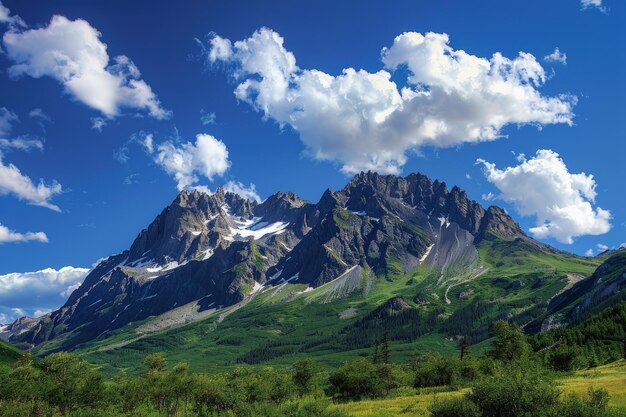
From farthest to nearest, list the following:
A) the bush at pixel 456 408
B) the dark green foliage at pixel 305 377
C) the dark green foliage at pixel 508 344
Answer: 1. the dark green foliage at pixel 305 377
2. the dark green foliage at pixel 508 344
3. the bush at pixel 456 408

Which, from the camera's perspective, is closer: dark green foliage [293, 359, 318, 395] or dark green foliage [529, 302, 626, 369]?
dark green foliage [529, 302, 626, 369]

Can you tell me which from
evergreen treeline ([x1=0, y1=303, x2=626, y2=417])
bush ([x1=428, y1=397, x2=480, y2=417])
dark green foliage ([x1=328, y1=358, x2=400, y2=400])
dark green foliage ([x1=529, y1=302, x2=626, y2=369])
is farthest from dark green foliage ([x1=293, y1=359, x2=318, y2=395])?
bush ([x1=428, y1=397, x2=480, y2=417])

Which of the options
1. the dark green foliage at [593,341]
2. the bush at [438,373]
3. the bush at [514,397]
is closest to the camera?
the bush at [514,397]

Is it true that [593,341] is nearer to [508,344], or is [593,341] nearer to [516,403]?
[508,344]

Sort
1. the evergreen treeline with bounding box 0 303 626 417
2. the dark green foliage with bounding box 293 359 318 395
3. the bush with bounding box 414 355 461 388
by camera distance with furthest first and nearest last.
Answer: the dark green foliage with bounding box 293 359 318 395, the bush with bounding box 414 355 461 388, the evergreen treeline with bounding box 0 303 626 417

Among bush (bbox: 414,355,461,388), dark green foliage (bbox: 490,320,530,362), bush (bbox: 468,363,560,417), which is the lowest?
bush (bbox: 414,355,461,388)

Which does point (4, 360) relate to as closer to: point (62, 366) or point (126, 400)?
point (62, 366)

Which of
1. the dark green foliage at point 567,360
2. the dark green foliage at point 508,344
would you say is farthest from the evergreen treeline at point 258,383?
the dark green foliage at point 567,360

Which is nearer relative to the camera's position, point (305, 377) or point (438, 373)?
point (438, 373)

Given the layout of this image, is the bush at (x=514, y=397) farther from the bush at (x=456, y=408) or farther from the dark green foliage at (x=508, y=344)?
the dark green foliage at (x=508, y=344)

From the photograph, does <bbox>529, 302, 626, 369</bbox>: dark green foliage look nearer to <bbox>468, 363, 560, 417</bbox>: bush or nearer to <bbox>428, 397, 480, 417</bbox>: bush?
<bbox>468, 363, 560, 417</bbox>: bush

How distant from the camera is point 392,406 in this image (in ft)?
254

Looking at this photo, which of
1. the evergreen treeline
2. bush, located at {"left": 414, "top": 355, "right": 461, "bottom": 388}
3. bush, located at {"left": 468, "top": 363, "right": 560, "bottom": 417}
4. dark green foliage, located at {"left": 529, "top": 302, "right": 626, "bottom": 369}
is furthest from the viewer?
bush, located at {"left": 414, "top": 355, "right": 461, "bottom": 388}

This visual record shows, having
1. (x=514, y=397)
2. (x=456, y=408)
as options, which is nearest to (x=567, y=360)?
(x=456, y=408)
